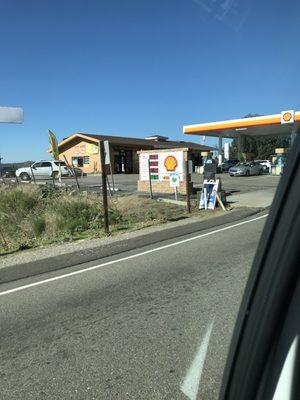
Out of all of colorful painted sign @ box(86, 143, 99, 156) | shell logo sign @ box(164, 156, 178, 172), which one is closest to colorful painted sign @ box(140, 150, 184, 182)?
shell logo sign @ box(164, 156, 178, 172)

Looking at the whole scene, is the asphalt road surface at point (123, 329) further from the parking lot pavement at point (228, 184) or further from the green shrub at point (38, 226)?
the parking lot pavement at point (228, 184)

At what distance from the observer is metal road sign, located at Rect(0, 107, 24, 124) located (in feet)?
31.9

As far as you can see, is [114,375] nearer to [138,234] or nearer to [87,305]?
[87,305]

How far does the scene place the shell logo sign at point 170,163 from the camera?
22.0m

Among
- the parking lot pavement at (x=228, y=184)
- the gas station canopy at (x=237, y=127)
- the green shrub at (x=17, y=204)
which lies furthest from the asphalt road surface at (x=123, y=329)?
the gas station canopy at (x=237, y=127)

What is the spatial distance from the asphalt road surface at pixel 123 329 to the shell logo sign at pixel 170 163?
1363 centimetres

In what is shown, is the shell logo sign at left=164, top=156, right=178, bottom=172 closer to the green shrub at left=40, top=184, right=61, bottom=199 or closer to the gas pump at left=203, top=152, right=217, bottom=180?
the gas pump at left=203, top=152, right=217, bottom=180

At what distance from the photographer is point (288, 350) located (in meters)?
1.33

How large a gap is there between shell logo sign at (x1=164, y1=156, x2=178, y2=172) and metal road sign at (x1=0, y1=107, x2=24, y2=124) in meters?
12.5

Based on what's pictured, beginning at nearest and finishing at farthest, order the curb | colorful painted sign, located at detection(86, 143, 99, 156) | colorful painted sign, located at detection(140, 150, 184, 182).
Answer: the curb
colorful painted sign, located at detection(140, 150, 184, 182)
colorful painted sign, located at detection(86, 143, 99, 156)

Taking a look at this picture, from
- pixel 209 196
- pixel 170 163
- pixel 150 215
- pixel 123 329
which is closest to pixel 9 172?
pixel 170 163

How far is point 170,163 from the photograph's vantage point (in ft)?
72.9

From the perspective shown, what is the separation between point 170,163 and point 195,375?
18715mm

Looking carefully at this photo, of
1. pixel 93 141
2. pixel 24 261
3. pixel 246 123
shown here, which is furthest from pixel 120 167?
pixel 24 261
